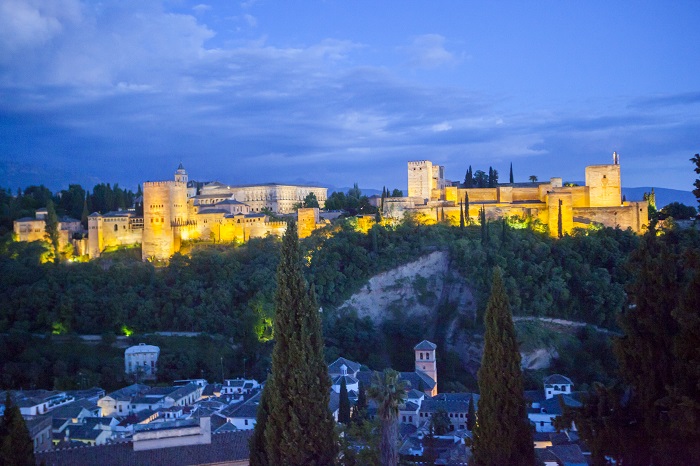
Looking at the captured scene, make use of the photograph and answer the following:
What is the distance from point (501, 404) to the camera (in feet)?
39.6

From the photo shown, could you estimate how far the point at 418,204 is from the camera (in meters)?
51.5

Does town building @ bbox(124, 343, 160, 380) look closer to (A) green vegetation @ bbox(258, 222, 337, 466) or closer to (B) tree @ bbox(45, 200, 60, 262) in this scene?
(B) tree @ bbox(45, 200, 60, 262)

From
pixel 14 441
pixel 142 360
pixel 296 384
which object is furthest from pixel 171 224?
pixel 296 384

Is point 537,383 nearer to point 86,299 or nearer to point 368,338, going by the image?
point 368,338

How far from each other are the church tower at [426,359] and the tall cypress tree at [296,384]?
83.3ft

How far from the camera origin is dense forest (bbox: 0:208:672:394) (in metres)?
40.8

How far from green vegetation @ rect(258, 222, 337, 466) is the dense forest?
85.9 ft

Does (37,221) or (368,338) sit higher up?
(37,221)

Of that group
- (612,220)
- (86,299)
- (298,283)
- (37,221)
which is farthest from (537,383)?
(37,221)

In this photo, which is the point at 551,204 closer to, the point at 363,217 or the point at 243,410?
the point at 363,217

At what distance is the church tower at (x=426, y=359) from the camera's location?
36844 millimetres

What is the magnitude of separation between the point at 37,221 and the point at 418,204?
2640 cm

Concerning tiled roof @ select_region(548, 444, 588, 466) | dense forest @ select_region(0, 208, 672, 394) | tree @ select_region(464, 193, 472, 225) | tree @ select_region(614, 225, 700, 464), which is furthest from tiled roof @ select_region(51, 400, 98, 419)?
tree @ select_region(464, 193, 472, 225)

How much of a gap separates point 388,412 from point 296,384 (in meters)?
2.41
